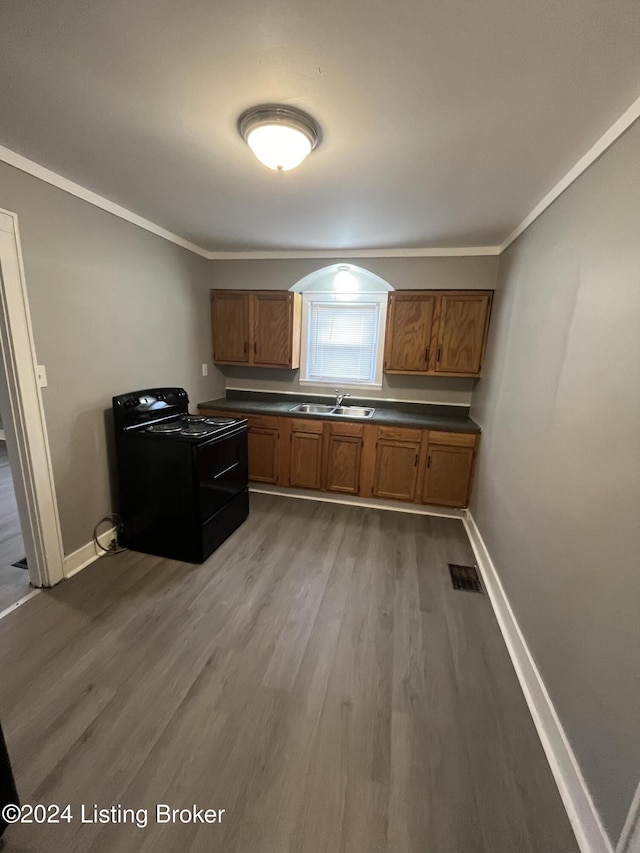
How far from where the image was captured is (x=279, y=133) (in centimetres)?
141

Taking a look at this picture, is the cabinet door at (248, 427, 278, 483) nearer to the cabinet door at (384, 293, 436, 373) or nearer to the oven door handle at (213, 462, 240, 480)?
the oven door handle at (213, 462, 240, 480)

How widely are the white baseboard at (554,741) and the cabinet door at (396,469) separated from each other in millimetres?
1219

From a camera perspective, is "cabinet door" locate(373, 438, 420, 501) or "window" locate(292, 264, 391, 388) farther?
"window" locate(292, 264, 391, 388)

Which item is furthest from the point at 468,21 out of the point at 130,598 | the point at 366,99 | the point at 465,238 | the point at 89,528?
the point at 89,528

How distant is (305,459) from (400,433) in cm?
98

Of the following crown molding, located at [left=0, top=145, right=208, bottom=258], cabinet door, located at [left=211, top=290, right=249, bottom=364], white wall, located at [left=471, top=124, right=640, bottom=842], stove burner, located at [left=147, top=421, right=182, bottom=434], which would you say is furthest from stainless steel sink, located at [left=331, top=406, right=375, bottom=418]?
crown molding, located at [left=0, top=145, right=208, bottom=258]

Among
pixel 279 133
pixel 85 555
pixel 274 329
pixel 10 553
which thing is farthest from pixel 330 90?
pixel 10 553

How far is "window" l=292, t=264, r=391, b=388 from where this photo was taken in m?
3.72

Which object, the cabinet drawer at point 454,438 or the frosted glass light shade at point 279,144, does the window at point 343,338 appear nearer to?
the cabinet drawer at point 454,438

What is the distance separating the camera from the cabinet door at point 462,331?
3098 mm

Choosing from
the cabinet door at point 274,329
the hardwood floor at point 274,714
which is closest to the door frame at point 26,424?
the hardwood floor at point 274,714

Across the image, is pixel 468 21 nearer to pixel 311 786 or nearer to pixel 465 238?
pixel 465 238

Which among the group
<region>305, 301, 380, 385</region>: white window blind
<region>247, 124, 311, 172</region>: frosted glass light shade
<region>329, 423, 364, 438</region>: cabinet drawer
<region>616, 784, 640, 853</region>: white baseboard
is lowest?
<region>616, 784, 640, 853</region>: white baseboard

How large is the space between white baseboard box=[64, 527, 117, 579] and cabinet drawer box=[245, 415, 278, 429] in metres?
1.50
